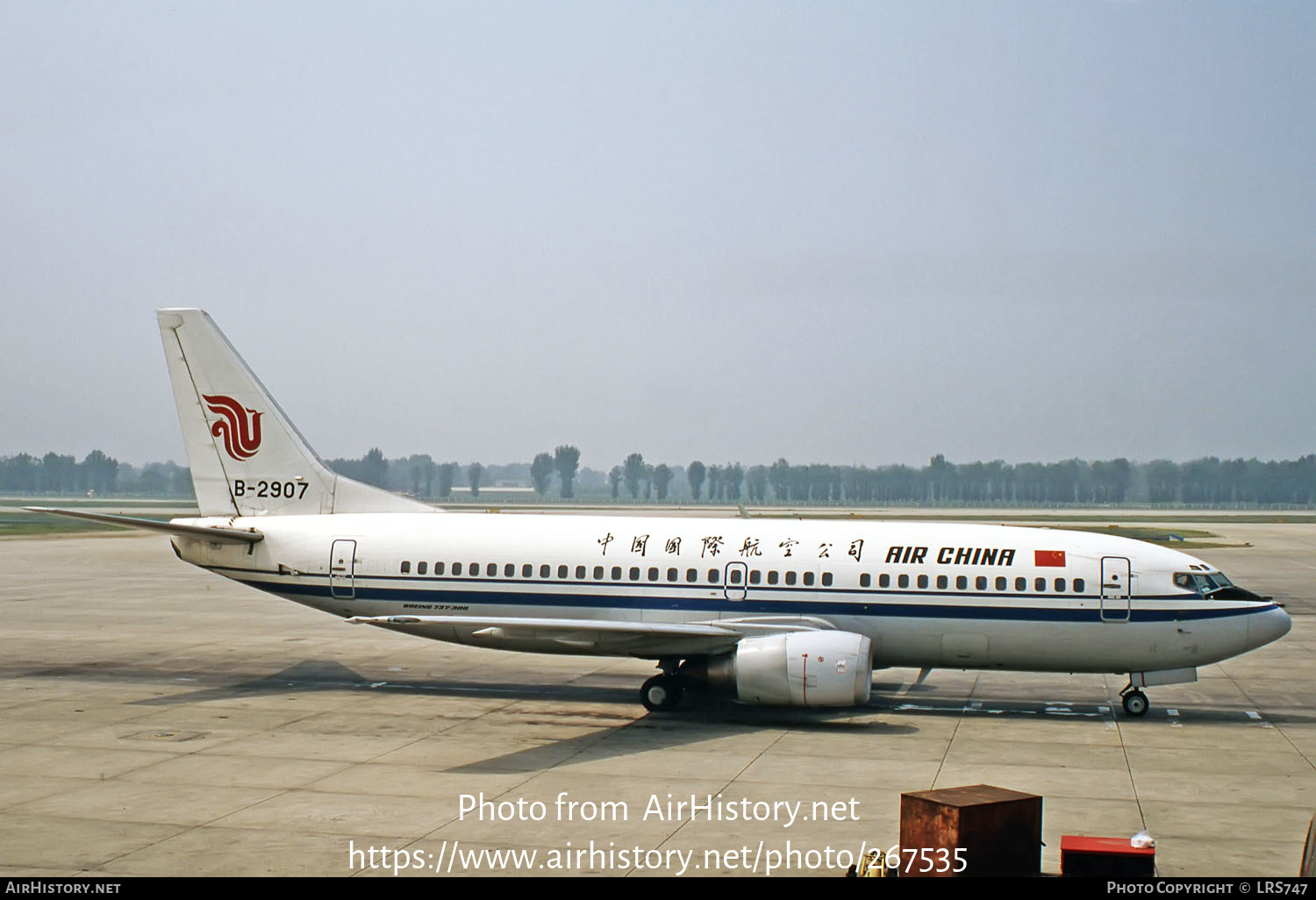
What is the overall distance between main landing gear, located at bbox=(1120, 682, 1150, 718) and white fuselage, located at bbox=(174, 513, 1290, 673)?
0.86 meters

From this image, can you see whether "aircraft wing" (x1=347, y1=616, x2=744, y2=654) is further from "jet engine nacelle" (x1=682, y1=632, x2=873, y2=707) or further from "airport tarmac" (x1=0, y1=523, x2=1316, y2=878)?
"airport tarmac" (x1=0, y1=523, x2=1316, y2=878)

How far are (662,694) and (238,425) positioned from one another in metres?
12.3

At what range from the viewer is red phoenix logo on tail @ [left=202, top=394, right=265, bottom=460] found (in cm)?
2831

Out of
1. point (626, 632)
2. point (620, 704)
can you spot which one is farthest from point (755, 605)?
point (620, 704)

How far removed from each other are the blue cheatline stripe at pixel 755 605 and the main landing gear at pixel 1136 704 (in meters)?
1.88

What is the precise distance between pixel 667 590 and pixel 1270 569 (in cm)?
4716

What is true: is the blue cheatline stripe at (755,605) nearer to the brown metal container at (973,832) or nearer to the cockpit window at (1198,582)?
the cockpit window at (1198,582)

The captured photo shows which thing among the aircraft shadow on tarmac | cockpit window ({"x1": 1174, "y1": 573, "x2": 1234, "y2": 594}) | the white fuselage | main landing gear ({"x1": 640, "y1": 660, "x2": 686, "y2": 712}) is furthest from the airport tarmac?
cockpit window ({"x1": 1174, "y1": 573, "x2": 1234, "y2": 594})

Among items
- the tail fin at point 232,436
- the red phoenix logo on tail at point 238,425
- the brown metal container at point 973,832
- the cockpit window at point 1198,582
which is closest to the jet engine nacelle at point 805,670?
the cockpit window at point 1198,582

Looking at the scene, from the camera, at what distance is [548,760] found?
775 inches

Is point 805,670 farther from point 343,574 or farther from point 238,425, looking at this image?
point 238,425

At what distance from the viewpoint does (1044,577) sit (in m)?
23.8

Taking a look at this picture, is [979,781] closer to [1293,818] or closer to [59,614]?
[1293,818]
